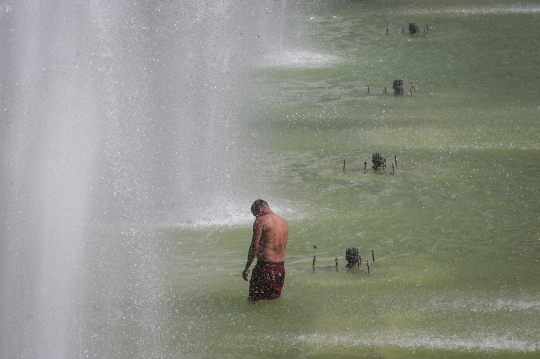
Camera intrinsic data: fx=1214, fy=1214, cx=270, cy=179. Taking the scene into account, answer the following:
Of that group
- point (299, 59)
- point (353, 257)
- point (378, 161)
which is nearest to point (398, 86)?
point (299, 59)

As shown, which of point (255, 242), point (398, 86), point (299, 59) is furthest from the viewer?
point (299, 59)

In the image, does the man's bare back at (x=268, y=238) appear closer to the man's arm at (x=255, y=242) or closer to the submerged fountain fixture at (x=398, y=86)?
the man's arm at (x=255, y=242)

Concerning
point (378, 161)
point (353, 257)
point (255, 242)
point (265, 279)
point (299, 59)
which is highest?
point (299, 59)

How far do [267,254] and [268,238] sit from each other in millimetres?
195

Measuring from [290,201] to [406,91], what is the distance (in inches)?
343

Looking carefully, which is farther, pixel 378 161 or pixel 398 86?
pixel 398 86

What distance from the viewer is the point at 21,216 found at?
16906 mm

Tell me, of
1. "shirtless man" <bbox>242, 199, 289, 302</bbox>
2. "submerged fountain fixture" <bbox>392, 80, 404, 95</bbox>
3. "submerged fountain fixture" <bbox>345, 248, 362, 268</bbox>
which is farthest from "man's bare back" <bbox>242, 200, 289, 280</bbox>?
"submerged fountain fixture" <bbox>392, 80, 404, 95</bbox>

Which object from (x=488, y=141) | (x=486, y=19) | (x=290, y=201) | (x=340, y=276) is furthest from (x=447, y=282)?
(x=486, y=19)

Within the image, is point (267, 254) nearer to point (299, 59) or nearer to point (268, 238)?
point (268, 238)

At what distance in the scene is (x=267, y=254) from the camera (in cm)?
1373

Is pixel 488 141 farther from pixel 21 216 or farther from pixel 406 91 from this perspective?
pixel 21 216

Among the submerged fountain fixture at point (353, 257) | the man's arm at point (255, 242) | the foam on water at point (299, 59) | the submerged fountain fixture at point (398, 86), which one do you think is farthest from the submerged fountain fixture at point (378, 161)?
the foam on water at point (299, 59)

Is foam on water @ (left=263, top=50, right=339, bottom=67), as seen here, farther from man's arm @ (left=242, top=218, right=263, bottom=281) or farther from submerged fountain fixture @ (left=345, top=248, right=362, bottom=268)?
man's arm @ (left=242, top=218, right=263, bottom=281)
